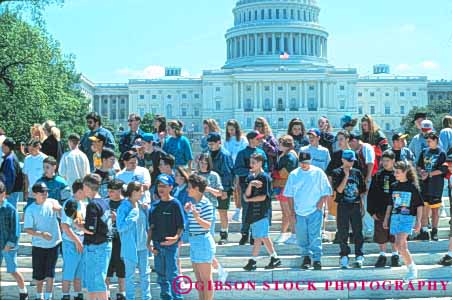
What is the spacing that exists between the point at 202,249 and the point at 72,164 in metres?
2.90

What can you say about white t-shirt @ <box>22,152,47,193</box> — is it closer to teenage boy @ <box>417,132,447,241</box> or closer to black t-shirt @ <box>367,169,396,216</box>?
black t-shirt @ <box>367,169,396,216</box>

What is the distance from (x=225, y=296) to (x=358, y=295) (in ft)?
5.52

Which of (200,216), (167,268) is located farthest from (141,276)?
(200,216)

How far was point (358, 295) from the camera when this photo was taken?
30.0ft

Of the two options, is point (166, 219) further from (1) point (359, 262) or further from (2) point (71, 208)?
(1) point (359, 262)

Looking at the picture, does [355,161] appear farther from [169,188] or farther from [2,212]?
[2,212]

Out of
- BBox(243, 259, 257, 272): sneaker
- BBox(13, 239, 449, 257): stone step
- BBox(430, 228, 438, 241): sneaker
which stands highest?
BBox(430, 228, 438, 241): sneaker

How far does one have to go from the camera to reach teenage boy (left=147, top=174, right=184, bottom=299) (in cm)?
826

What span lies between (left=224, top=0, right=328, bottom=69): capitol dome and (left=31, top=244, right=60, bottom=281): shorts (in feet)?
326

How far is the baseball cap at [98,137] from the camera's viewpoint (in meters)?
10.6

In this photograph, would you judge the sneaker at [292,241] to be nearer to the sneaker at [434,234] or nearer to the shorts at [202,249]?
the sneaker at [434,234]

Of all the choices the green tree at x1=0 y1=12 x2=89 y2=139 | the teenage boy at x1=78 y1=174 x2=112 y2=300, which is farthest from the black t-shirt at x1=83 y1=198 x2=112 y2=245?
the green tree at x1=0 y1=12 x2=89 y2=139

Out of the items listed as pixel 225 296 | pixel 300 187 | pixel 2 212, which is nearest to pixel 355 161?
pixel 300 187

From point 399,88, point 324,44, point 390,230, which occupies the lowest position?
point 390,230
